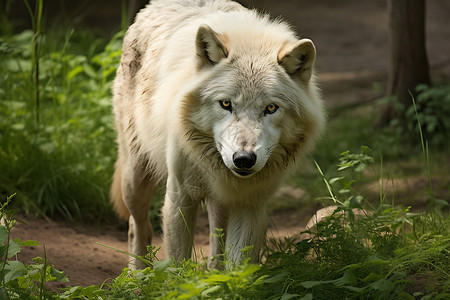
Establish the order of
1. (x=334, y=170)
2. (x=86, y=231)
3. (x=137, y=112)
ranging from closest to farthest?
(x=137, y=112) → (x=86, y=231) → (x=334, y=170)

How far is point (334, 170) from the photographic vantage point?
255 inches

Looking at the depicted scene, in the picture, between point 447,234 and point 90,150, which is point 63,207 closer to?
point 90,150

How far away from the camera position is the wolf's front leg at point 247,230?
3781 millimetres

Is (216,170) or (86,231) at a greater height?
(216,170)

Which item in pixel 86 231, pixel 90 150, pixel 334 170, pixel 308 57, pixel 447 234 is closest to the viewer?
pixel 308 57

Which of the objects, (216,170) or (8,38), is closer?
(216,170)

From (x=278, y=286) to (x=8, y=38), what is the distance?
4803mm

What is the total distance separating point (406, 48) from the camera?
6.86m

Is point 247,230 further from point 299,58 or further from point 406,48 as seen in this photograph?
point 406,48

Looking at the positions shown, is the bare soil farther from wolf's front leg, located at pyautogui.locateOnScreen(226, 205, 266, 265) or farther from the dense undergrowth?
wolf's front leg, located at pyautogui.locateOnScreen(226, 205, 266, 265)

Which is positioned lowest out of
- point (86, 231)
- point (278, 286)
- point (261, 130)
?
point (86, 231)

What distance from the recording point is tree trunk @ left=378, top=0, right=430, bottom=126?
673cm

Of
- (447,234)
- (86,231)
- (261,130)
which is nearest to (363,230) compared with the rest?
(447,234)

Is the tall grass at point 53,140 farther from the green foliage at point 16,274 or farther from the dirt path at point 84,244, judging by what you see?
the green foliage at point 16,274
